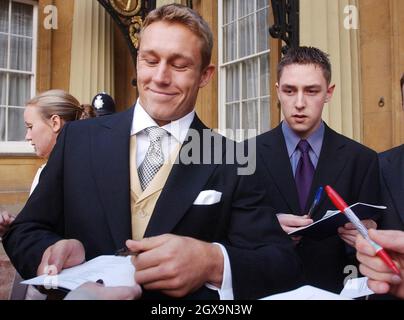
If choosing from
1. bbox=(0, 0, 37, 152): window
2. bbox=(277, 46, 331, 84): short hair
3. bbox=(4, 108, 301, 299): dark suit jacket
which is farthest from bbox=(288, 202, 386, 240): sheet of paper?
bbox=(0, 0, 37, 152): window

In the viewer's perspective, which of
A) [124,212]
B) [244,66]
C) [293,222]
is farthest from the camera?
[244,66]

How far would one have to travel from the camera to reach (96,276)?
35.5 inches

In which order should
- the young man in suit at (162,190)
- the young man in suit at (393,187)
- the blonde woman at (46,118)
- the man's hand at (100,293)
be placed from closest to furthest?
the man's hand at (100,293) < the young man in suit at (162,190) < the young man in suit at (393,187) < the blonde woman at (46,118)

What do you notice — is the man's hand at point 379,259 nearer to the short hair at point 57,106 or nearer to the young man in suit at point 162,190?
the young man in suit at point 162,190

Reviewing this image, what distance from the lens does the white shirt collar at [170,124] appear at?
48.4 inches

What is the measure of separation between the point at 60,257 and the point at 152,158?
38cm

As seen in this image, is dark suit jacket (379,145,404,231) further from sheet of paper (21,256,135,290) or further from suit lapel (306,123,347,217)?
sheet of paper (21,256,135,290)

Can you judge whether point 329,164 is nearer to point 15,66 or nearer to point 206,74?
point 206,74

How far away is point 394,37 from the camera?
374 centimetres

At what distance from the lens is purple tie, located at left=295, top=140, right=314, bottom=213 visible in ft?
5.97

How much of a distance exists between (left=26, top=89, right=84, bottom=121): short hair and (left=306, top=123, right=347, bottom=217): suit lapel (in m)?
1.41

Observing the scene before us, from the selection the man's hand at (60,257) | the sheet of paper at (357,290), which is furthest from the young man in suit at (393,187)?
the man's hand at (60,257)

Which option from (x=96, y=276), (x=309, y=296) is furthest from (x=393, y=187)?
(x=96, y=276)

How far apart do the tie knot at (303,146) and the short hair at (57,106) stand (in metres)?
1.29
